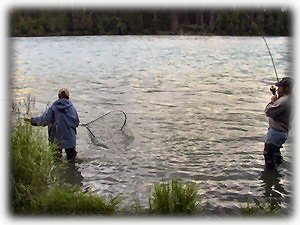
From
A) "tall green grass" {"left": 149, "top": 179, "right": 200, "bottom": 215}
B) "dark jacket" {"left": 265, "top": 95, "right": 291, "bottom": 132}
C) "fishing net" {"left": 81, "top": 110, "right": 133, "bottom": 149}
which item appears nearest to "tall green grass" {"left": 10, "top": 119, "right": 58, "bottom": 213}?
"tall green grass" {"left": 149, "top": 179, "right": 200, "bottom": 215}

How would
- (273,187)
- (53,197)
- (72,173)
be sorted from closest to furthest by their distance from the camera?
1. (53,197)
2. (273,187)
3. (72,173)

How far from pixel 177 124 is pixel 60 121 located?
266 inches

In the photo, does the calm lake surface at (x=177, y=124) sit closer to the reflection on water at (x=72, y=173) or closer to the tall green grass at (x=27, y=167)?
the reflection on water at (x=72, y=173)

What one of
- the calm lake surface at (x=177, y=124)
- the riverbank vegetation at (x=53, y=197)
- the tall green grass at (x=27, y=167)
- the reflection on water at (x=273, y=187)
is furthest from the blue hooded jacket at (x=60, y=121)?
the reflection on water at (x=273, y=187)

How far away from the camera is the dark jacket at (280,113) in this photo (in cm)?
842

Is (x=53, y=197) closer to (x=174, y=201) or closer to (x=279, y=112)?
(x=174, y=201)

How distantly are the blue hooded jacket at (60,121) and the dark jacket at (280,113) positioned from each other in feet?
12.9

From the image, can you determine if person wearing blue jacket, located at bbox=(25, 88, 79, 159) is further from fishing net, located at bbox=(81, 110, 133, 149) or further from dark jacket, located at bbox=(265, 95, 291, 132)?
dark jacket, located at bbox=(265, 95, 291, 132)

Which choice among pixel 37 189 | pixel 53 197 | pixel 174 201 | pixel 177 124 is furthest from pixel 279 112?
pixel 177 124

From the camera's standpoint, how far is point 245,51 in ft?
167

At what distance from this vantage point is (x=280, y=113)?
336 inches

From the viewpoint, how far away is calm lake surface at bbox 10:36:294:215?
29.3 ft

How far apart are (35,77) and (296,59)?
79.3ft

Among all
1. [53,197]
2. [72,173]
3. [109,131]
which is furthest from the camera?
[109,131]
